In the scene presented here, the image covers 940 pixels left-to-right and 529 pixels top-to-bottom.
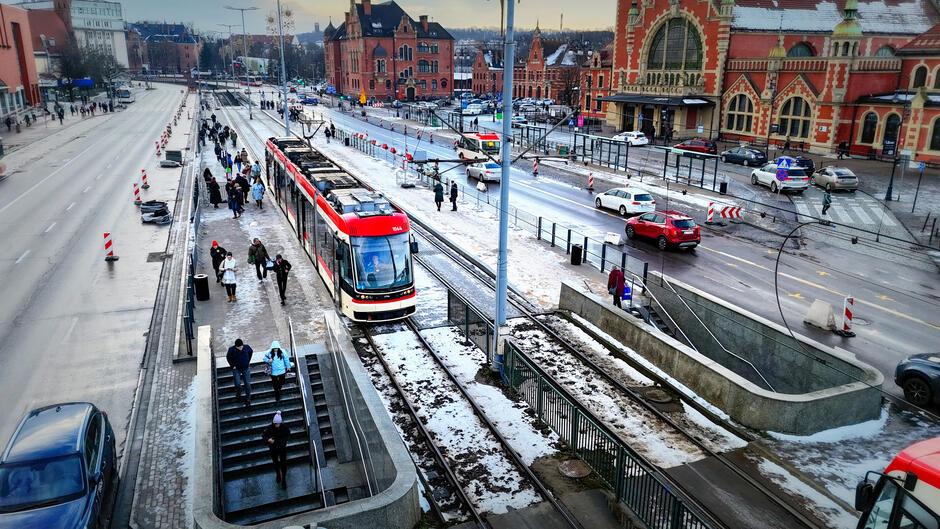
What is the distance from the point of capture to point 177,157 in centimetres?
4891

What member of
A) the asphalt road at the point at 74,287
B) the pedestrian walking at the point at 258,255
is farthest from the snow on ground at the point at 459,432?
the pedestrian walking at the point at 258,255

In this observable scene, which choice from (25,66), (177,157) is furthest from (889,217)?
(25,66)

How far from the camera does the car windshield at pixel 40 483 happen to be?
9219 mm

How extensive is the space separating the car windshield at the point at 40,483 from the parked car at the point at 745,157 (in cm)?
4841

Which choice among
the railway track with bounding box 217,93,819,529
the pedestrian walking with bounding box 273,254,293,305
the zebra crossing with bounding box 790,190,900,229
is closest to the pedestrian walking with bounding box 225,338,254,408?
the railway track with bounding box 217,93,819,529

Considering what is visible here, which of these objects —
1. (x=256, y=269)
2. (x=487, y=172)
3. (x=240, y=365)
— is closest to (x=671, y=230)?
(x=256, y=269)

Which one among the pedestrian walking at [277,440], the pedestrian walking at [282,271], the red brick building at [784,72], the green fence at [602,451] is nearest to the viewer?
the green fence at [602,451]

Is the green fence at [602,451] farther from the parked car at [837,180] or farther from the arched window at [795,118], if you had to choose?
the arched window at [795,118]

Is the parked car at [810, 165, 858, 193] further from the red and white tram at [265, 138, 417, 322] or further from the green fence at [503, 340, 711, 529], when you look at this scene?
the green fence at [503, 340, 711, 529]

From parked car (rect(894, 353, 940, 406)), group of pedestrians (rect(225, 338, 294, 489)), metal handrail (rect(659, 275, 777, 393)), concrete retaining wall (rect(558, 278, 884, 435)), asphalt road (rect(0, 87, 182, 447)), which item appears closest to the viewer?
concrete retaining wall (rect(558, 278, 884, 435))

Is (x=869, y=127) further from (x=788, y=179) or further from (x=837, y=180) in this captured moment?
(x=788, y=179)

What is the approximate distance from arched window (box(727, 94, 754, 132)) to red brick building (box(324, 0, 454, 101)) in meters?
70.3

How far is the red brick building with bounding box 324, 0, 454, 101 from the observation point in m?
122

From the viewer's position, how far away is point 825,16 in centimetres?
6569
